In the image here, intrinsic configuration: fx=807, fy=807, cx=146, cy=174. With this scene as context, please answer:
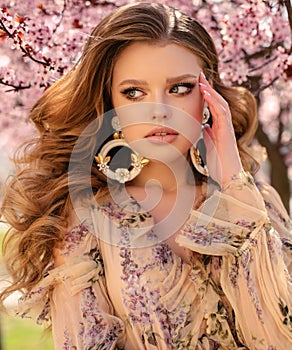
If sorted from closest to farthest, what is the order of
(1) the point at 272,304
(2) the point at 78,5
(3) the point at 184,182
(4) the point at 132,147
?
(1) the point at 272,304 → (4) the point at 132,147 → (3) the point at 184,182 → (2) the point at 78,5

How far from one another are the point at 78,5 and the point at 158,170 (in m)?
1.08

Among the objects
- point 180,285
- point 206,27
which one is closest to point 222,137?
point 180,285

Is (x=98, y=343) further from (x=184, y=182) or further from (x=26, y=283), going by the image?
(x=184, y=182)

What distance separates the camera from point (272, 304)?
103 inches

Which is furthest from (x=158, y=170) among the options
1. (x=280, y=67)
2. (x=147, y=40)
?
(x=280, y=67)

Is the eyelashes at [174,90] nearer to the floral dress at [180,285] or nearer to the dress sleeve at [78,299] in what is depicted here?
the floral dress at [180,285]

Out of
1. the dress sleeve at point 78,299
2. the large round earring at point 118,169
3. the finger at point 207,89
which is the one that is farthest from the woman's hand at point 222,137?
the dress sleeve at point 78,299

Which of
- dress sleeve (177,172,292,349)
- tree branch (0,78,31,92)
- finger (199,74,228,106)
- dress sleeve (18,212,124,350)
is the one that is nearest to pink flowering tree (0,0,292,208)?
tree branch (0,78,31,92)

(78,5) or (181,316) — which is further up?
(78,5)

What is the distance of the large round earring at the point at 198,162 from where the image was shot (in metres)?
2.92

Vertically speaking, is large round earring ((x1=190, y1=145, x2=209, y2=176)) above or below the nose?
below

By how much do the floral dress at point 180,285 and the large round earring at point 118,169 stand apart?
6.7 inches

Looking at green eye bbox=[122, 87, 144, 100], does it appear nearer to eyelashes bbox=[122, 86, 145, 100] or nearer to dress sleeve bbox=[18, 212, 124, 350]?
eyelashes bbox=[122, 86, 145, 100]

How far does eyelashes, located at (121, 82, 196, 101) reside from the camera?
2.71 m
